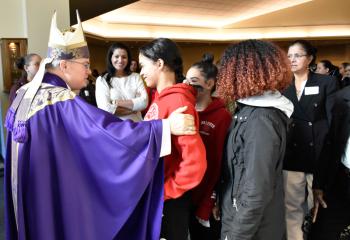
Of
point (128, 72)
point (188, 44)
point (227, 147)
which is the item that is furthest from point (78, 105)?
point (188, 44)

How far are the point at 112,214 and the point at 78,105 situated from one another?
523 millimetres

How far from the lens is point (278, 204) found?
4.47ft

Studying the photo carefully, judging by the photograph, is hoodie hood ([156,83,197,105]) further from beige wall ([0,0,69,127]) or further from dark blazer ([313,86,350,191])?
beige wall ([0,0,69,127])

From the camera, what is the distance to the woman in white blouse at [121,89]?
2529mm

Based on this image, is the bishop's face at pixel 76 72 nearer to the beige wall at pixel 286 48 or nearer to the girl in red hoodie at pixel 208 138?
the girl in red hoodie at pixel 208 138

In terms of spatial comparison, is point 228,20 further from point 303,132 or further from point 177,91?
point 177,91

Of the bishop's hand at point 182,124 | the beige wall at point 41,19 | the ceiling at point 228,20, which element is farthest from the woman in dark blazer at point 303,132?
the ceiling at point 228,20

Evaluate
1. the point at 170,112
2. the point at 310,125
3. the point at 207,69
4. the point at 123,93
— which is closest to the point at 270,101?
the point at 170,112

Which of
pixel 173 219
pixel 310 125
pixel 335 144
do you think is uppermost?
pixel 310 125

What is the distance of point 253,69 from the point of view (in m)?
1.29

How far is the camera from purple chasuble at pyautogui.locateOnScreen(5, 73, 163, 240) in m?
1.38

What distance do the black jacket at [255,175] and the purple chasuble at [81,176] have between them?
0.31 metres

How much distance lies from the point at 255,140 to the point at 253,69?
0.30 meters

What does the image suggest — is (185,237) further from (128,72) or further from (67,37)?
(128,72)
